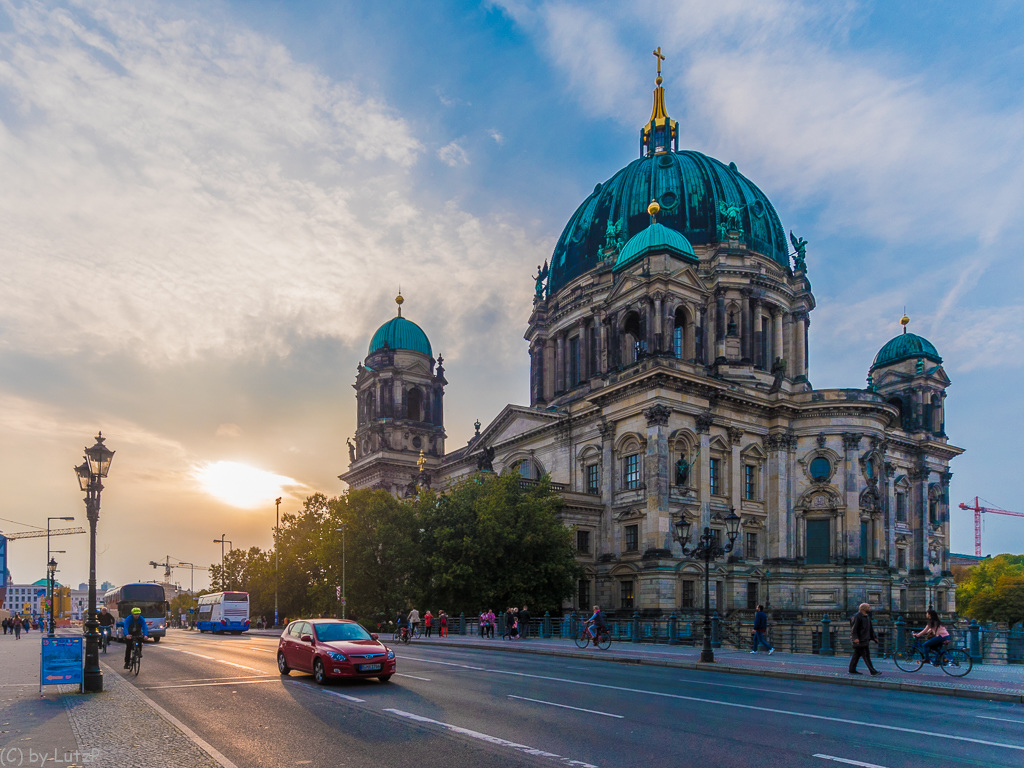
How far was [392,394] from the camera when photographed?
252 ft

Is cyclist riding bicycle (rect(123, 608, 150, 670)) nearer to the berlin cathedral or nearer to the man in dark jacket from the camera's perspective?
the man in dark jacket

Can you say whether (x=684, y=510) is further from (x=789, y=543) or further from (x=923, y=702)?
(x=923, y=702)

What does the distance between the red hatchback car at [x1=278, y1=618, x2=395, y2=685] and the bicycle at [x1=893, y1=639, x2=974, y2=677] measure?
1397 cm

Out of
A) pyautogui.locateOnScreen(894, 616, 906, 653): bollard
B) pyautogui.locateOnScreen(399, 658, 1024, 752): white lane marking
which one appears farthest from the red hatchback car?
pyautogui.locateOnScreen(894, 616, 906, 653): bollard

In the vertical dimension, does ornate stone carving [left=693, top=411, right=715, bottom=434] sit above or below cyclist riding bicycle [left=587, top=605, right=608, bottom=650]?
above

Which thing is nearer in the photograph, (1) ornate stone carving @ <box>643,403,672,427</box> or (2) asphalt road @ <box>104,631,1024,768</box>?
(2) asphalt road @ <box>104,631,1024,768</box>

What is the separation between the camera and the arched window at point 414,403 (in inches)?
3083

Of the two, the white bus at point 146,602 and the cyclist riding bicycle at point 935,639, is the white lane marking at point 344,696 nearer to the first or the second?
the cyclist riding bicycle at point 935,639

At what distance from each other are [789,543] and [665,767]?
46.5 meters

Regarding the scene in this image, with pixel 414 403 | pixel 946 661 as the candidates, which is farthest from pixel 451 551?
pixel 414 403

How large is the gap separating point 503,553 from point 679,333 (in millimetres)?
22061

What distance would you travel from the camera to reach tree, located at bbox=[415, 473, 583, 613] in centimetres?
4319

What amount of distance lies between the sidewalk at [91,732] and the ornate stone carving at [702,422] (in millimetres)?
37022

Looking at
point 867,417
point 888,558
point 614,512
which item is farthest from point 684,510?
point 888,558
